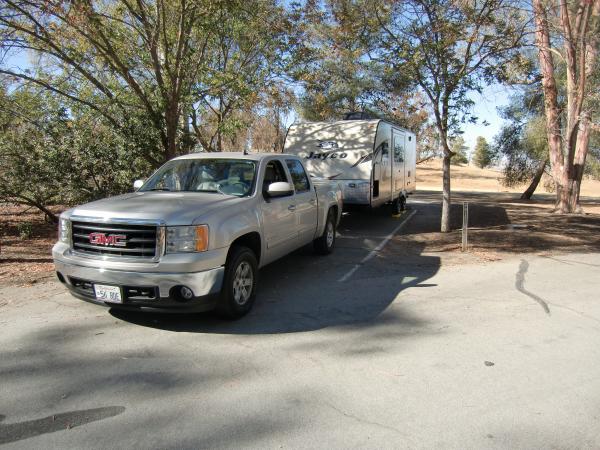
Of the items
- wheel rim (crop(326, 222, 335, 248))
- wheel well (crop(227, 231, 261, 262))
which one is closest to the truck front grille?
wheel well (crop(227, 231, 261, 262))

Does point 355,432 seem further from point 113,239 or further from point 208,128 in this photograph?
point 208,128

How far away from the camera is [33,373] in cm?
395

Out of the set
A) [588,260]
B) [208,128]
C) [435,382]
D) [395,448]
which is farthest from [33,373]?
[208,128]

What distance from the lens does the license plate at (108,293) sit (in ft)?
15.0

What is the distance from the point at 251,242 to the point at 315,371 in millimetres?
2057

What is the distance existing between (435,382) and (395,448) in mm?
1009

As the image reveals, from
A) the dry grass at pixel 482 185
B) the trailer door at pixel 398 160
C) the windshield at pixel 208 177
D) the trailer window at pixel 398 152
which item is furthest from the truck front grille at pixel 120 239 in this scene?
the dry grass at pixel 482 185

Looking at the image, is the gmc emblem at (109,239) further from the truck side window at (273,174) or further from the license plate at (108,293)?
the truck side window at (273,174)

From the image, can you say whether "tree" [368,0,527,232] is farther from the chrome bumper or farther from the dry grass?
the dry grass

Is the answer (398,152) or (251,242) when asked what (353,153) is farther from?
(251,242)

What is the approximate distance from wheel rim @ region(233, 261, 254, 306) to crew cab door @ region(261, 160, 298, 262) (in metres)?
0.60

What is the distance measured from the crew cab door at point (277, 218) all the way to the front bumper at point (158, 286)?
1365 millimetres

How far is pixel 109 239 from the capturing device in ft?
15.4

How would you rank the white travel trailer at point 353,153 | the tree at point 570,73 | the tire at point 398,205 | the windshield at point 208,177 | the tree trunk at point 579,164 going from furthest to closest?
the tree trunk at point 579,164 → the tire at point 398,205 → the tree at point 570,73 → the white travel trailer at point 353,153 → the windshield at point 208,177
